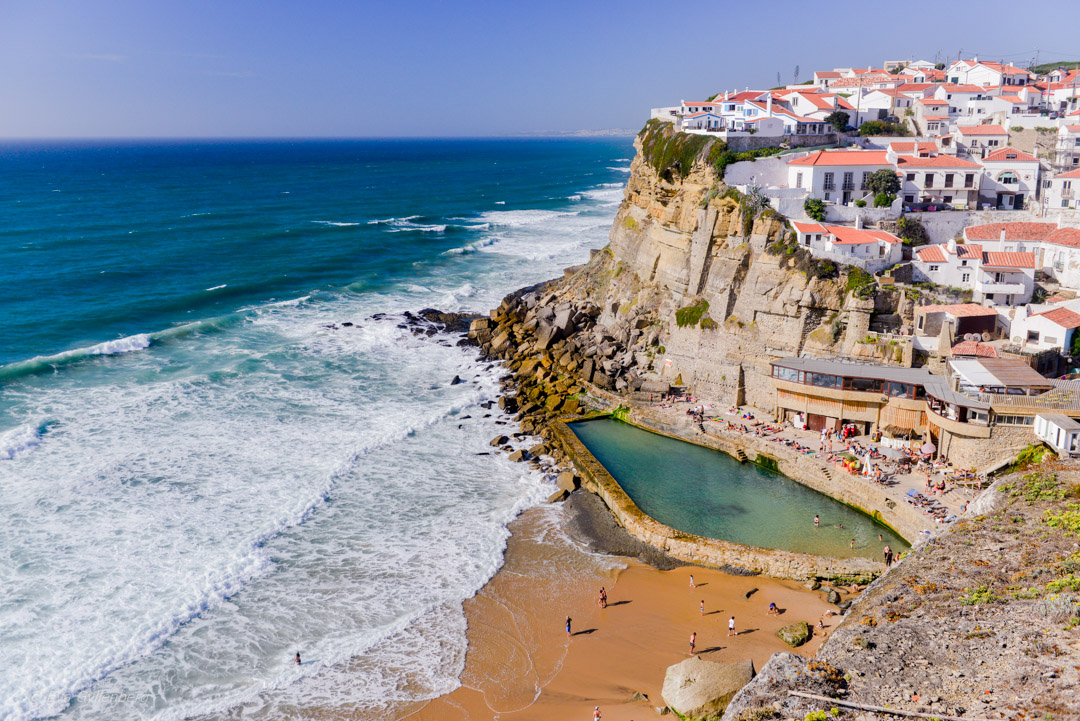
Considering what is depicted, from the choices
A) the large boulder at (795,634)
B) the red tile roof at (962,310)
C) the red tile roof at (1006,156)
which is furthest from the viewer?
the red tile roof at (1006,156)

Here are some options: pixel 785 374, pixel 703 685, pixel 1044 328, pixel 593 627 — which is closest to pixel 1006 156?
pixel 1044 328

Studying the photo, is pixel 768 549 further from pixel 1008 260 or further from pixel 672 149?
pixel 672 149

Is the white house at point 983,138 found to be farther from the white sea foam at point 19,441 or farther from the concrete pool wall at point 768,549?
the white sea foam at point 19,441

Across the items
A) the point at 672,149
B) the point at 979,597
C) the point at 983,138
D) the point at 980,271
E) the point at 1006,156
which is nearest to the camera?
the point at 979,597

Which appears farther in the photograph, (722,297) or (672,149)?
(672,149)

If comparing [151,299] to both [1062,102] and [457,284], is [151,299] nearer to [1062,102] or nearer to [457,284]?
[457,284]

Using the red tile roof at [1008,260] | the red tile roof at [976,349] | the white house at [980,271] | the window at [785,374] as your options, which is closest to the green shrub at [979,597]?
the red tile roof at [976,349]
